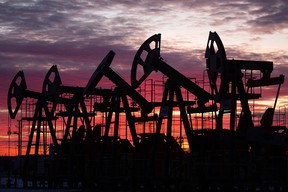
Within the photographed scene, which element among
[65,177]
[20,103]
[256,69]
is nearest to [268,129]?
[256,69]

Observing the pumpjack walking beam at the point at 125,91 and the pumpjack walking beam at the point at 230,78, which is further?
the pumpjack walking beam at the point at 125,91

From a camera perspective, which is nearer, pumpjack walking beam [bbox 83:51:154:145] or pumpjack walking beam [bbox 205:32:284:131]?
pumpjack walking beam [bbox 205:32:284:131]

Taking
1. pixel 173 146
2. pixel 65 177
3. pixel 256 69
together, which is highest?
pixel 256 69

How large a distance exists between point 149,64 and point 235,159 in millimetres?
6622

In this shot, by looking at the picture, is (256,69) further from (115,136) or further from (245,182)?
(115,136)

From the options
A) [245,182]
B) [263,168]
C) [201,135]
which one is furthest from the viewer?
[201,135]

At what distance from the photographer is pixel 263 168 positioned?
2116 cm

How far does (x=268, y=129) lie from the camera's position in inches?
997

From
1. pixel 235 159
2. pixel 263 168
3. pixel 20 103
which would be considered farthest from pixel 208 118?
pixel 20 103

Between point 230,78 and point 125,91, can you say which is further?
point 125,91

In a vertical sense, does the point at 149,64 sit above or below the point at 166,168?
above

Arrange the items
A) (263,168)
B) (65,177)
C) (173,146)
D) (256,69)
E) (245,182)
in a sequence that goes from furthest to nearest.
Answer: (65,177), (173,146), (256,69), (245,182), (263,168)

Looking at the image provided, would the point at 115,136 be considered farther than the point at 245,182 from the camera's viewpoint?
Yes

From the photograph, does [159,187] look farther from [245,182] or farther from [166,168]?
[245,182]
